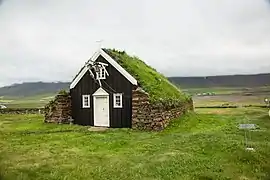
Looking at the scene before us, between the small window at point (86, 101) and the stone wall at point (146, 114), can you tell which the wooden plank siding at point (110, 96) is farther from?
the stone wall at point (146, 114)

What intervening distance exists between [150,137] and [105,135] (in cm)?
202

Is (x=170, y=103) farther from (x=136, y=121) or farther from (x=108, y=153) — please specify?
(x=108, y=153)

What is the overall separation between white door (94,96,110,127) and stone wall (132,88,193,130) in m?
2.05

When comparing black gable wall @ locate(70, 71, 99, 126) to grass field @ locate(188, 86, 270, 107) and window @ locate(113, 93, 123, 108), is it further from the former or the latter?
grass field @ locate(188, 86, 270, 107)

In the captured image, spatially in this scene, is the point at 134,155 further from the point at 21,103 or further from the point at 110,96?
the point at 21,103

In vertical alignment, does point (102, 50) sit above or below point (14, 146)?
above

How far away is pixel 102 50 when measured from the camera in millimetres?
19938

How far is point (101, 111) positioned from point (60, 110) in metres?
2.47

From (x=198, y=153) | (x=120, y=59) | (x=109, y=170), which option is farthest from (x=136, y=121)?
(x=109, y=170)

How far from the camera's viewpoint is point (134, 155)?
1195 cm

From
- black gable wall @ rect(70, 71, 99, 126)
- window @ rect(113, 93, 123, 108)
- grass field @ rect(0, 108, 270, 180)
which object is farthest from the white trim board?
grass field @ rect(0, 108, 270, 180)

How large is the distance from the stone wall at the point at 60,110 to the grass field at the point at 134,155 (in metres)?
3.24

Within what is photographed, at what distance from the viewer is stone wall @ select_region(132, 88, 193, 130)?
1784 centimetres

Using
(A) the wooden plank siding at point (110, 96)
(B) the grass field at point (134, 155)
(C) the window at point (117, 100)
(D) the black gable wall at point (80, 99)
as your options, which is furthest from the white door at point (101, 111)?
(B) the grass field at point (134, 155)
